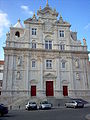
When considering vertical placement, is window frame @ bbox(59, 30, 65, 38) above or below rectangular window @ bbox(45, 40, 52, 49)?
above

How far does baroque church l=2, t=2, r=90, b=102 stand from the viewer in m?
31.0

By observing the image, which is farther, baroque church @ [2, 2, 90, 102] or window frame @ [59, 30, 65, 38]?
window frame @ [59, 30, 65, 38]

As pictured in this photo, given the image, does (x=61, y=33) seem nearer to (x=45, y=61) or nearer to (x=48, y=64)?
(x=45, y=61)

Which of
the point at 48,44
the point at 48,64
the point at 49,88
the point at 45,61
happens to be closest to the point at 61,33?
the point at 48,44

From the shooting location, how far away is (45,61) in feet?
109

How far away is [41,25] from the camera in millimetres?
35438

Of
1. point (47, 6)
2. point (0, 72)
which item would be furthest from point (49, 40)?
point (0, 72)

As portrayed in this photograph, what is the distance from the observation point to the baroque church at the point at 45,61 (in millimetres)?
31047

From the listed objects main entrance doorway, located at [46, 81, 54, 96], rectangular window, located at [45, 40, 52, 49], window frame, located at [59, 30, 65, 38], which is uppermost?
window frame, located at [59, 30, 65, 38]

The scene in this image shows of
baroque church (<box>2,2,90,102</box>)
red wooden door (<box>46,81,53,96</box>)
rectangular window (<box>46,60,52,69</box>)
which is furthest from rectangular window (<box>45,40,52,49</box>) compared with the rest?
red wooden door (<box>46,81,53,96</box>)

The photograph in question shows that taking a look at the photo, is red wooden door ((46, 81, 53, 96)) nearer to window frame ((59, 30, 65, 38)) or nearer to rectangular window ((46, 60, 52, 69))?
rectangular window ((46, 60, 52, 69))

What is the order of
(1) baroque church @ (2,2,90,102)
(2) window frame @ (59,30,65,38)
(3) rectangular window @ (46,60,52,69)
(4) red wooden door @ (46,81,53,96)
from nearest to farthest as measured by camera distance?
1. (1) baroque church @ (2,2,90,102)
2. (4) red wooden door @ (46,81,53,96)
3. (3) rectangular window @ (46,60,52,69)
4. (2) window frame @ (59,30,65,38)

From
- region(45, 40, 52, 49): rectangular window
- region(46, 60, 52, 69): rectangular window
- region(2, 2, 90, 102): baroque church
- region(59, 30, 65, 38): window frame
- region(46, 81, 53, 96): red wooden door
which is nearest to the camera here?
region(2, 2, 90, 102): baroque church

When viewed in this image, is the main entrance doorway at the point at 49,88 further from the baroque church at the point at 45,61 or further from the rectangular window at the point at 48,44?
the rectangular window at the point at 48,44
